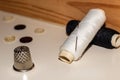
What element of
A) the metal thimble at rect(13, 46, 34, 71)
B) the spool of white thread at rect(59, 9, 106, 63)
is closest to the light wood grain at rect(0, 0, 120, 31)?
the spool of white thread at rect(59, 9, 106, 63)

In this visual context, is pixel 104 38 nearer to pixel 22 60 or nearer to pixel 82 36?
pixel 82 36

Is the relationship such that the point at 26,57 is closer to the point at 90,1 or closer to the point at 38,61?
the point at 38,61

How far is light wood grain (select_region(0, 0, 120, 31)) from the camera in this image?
732mm

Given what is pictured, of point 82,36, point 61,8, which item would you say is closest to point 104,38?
point 82,36

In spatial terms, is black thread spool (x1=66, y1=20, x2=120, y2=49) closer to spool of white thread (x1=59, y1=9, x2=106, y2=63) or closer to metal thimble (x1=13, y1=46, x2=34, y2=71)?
spool of white thread (x1=59, y1=9, x2=106, y2=63)

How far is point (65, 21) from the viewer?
2.76 ft

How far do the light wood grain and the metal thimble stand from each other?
209 millimetres

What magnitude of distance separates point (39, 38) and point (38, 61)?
115 millimetres

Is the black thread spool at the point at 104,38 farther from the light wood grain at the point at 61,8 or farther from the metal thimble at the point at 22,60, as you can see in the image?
the metal thimble at the point at 22,60

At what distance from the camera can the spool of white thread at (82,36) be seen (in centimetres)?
66

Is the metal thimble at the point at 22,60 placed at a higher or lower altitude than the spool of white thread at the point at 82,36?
lower

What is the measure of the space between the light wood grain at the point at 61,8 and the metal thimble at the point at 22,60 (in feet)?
0.69

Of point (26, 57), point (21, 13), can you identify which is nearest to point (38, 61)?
point (26, 57)

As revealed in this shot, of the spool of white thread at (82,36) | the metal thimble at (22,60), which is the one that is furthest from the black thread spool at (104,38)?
the metal thimble at (22,60)
